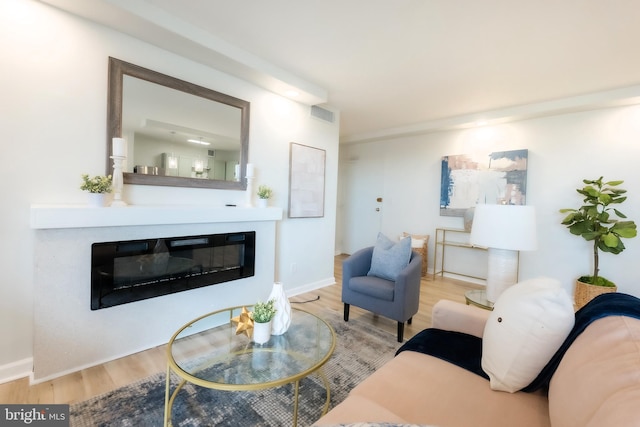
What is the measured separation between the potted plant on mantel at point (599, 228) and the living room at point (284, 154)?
12.2 inches

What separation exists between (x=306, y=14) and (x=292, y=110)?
1341 mm

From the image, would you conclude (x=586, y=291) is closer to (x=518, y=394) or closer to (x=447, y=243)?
(x=447, y=243)

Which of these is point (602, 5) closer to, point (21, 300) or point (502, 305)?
point (502, 305)

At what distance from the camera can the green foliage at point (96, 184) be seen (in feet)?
6.02

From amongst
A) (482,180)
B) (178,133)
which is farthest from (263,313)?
(482,180)

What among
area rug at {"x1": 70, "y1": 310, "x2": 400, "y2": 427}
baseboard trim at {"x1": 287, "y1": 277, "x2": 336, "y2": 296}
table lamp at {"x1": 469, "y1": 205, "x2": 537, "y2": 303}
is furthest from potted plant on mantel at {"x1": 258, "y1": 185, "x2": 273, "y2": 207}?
table lamp at {"x1": 469, "y1": 205, "x2": 537, "y2": 303}

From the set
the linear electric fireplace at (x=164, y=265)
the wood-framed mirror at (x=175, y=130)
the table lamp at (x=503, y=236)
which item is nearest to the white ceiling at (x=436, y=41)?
the wood-framed mirror at (x=175, y=130)

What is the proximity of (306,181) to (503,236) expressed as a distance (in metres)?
2.21

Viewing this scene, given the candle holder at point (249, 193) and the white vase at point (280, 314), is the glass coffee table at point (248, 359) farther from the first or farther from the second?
the candle holder at point (249, 193)

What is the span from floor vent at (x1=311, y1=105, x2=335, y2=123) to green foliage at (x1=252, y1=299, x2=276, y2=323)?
2657mm

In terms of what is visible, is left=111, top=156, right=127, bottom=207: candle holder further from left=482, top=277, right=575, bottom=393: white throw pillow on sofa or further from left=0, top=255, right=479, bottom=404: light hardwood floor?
left=482, top=277, right=575, bottom=393: white throw pillow on sofa

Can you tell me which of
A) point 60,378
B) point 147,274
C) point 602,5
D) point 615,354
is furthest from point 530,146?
point 60,378

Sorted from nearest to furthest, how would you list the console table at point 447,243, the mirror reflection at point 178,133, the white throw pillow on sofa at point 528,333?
the white throw pillow on sofa at point 528,333
the mirror reflection at point 178,133
the console table at point 447,243

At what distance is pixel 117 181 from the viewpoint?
6.59 feet
